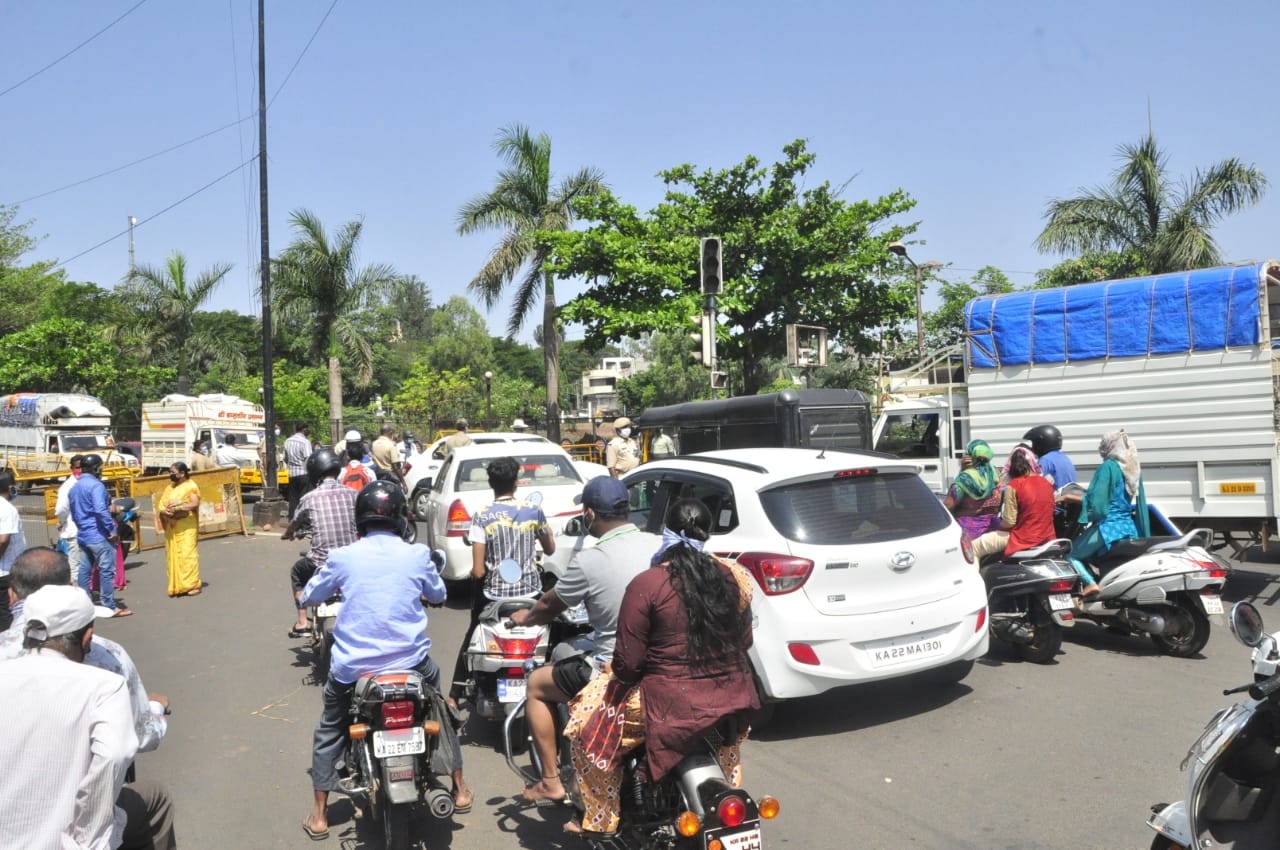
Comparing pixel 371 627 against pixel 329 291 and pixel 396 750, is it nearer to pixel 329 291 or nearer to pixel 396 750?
pixel 396 750

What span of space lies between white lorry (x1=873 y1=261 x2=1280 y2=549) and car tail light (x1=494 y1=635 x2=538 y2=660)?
23.9ft

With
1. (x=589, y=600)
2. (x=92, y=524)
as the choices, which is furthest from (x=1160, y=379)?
(x=92, y=524)

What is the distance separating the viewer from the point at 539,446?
11344 millimetres

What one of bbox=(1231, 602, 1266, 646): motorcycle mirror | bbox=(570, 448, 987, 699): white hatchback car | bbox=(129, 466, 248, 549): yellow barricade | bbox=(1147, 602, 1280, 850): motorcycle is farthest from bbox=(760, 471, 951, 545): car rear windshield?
bbox=(129, 466, 248, 549): yellow barricade

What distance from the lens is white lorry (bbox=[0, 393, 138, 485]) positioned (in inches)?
1159

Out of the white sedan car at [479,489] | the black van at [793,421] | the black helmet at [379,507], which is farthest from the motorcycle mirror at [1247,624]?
the black van at [793,421]

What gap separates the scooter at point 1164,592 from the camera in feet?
23.4

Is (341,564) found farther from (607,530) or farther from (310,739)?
(310,739)

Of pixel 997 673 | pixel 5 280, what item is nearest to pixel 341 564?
pixel 997 673

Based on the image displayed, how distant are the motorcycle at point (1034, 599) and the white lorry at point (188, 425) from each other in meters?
23.5

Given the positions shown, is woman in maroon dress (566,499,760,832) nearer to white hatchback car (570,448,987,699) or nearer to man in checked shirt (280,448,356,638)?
white hatchback car (570,448,987,699)

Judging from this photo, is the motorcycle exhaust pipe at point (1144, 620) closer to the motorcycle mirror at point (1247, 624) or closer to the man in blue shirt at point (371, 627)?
the motorcycle mirror at point (1247, 624)

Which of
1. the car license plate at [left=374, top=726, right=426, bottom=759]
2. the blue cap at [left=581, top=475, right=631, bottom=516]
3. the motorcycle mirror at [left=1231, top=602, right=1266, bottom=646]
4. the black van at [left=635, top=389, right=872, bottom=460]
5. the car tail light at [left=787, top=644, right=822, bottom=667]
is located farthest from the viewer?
the black van at [left=635, top=389, right=872, bottom=460]

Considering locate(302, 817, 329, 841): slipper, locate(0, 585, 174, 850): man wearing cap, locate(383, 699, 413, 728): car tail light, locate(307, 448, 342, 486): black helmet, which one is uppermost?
locate(307, 448, 342, 486): black helmet
